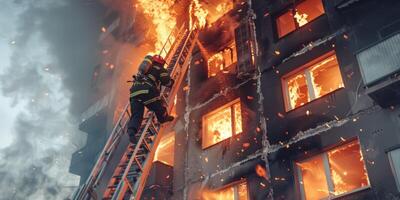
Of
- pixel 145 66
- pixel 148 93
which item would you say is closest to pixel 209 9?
pixel 145 66

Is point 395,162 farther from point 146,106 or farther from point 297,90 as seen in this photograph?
point 146,106

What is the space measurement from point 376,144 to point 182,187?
19.3 ft

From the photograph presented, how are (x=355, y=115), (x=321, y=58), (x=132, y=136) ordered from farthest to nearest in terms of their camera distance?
(x=321, y=58), (x=355, y=115), (x=132, y=136)

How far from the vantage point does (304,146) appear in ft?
31.2

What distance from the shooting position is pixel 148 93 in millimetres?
7852

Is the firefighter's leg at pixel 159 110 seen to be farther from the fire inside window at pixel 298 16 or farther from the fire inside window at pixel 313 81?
the fire inside window at pixel 298 16

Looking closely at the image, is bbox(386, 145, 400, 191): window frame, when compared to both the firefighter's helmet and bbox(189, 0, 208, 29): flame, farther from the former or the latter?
bbox(189, 0, 208, 29): flame

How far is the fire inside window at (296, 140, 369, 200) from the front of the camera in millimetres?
8461

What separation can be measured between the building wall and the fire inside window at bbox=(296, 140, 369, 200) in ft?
0.64

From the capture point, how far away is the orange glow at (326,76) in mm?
10273

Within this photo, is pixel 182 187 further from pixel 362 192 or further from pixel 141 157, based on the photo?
pixel 362 192

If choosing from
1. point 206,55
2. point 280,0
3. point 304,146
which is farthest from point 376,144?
point 206,55

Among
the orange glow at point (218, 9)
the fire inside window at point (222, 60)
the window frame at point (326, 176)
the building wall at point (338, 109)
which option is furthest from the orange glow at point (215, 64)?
the window frame at point (326, 176)

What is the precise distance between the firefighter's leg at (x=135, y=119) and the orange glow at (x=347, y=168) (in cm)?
457
